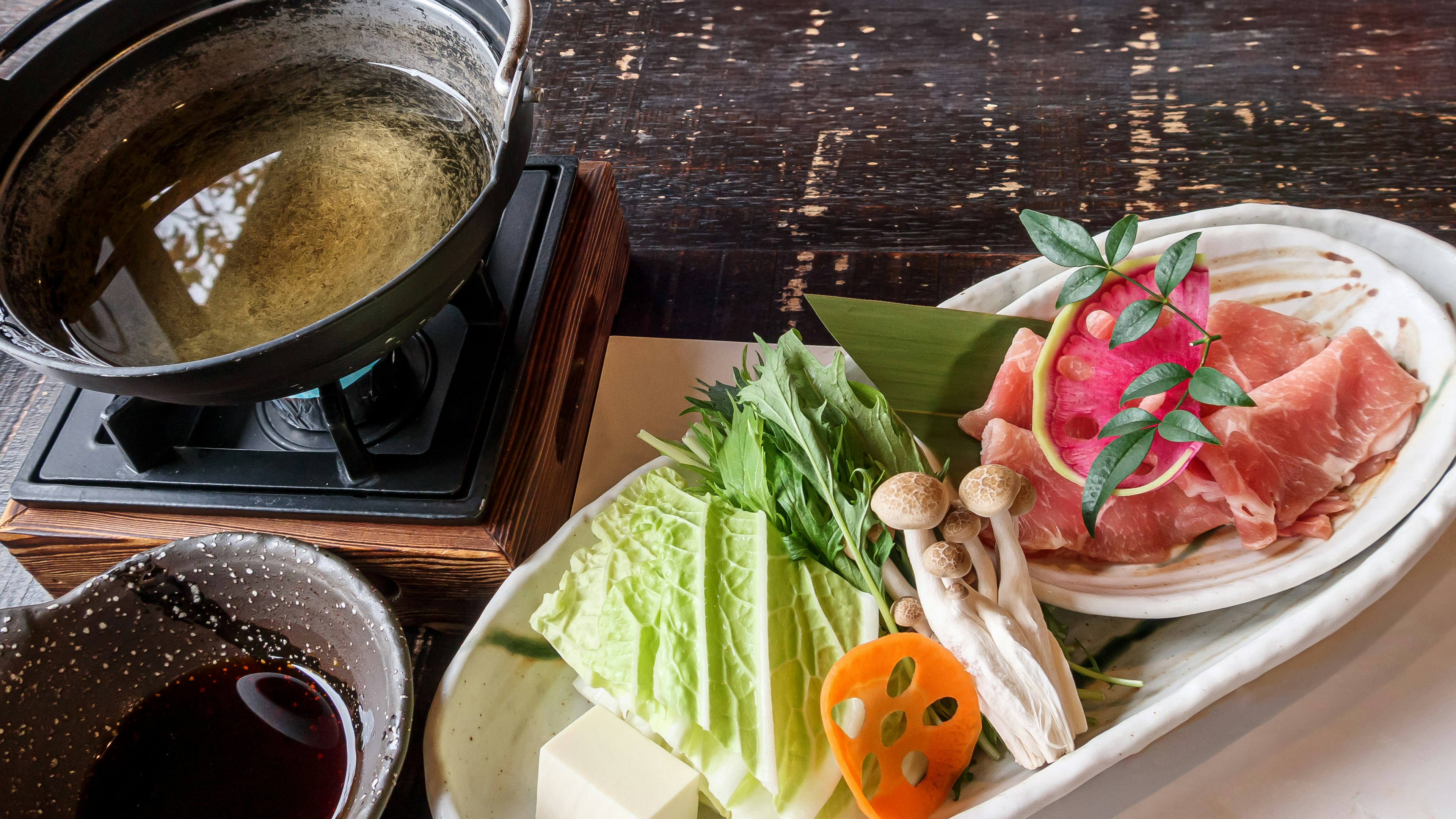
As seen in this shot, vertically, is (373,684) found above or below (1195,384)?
below

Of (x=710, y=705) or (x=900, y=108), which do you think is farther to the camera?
(x=900, y=108)

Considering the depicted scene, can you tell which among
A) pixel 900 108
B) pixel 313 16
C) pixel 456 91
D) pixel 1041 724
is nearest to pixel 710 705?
pixel 1041 724

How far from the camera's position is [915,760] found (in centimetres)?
97

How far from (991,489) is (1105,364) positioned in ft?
0.94

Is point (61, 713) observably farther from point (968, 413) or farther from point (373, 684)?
point (968, 413)

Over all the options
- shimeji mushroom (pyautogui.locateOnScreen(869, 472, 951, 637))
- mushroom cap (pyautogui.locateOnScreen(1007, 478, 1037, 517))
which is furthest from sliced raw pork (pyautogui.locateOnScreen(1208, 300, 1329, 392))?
shimeji mushroom (pyautogui.locateOnScreen(869, 472, 951, 637))

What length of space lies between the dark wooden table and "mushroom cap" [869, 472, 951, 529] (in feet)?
1.97

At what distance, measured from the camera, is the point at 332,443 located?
116cm

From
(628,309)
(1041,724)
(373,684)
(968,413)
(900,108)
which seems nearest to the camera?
(1041,724)

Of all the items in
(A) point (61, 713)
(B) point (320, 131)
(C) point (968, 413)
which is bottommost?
(A) point (61, 713)

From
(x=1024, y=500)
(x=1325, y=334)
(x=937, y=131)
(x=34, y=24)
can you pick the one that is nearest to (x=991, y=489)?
(x=1024, y=500)

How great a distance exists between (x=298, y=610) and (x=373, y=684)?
14cm

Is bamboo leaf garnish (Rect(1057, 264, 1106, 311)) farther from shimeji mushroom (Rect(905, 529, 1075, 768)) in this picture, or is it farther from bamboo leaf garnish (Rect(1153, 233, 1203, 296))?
shimeji mushroom (Rect(905, 529, 1075, 768))

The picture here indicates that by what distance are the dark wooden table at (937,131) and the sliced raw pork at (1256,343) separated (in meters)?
0.44
